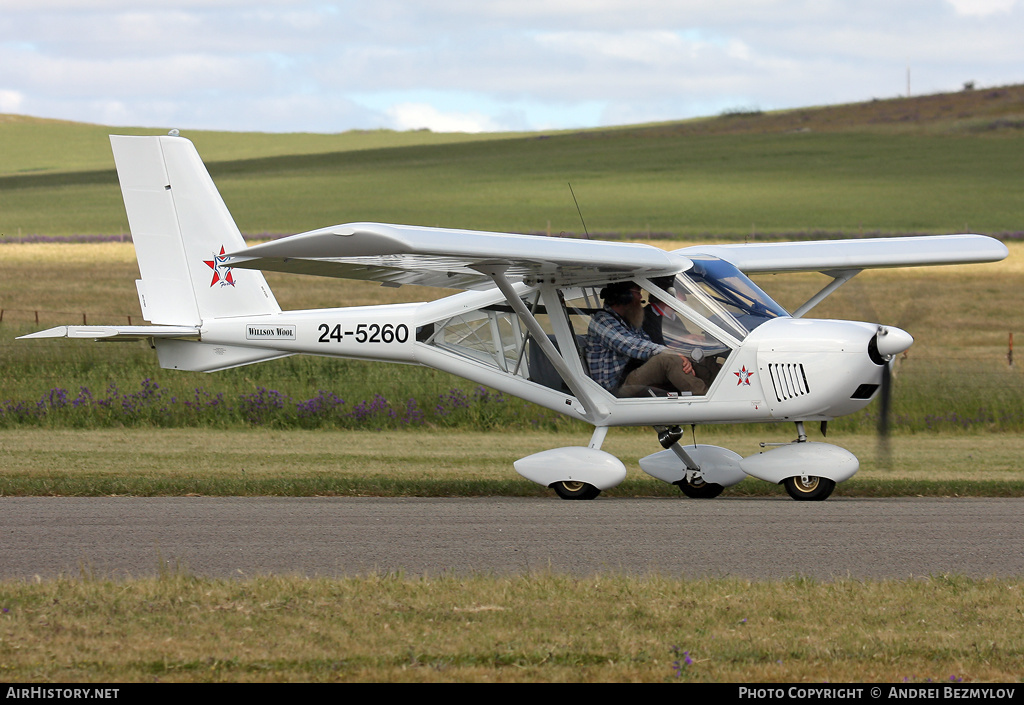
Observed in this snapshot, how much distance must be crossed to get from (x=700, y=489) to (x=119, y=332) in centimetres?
562

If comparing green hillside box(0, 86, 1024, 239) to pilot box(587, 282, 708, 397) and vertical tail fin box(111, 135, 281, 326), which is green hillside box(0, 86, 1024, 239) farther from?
pilot box(587, 282, 708, 397)

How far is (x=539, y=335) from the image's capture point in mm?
10102

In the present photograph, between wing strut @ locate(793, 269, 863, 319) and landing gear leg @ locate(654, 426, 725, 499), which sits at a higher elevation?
wing strut @ locate(793, 269, 863, 319)

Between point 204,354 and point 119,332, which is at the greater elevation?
point 119,332

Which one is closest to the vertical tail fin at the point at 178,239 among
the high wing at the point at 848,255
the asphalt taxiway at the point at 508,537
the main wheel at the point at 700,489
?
the asphalt taxiway at the point at 508,537

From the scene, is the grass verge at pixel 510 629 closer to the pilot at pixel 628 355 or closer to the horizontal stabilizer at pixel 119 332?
the pilot at pixel 628 355

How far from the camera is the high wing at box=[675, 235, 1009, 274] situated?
11797mm

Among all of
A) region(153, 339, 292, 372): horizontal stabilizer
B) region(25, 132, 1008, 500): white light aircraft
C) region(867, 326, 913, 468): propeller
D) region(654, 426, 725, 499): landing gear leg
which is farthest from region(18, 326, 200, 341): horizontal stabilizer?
region(867, 326, 913, 468): propeller

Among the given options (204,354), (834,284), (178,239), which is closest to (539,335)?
(834,284)

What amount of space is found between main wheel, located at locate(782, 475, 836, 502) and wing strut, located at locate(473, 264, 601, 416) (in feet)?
5.82

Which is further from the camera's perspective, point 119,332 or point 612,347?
point 119,332

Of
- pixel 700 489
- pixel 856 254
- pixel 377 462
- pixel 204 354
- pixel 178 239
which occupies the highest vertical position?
pixel 178 239

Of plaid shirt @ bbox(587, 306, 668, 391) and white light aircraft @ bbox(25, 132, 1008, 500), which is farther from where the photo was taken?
plaid shirt @ bbox(587, 306, 668, 391)

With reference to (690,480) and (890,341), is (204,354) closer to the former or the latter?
(690,480)
